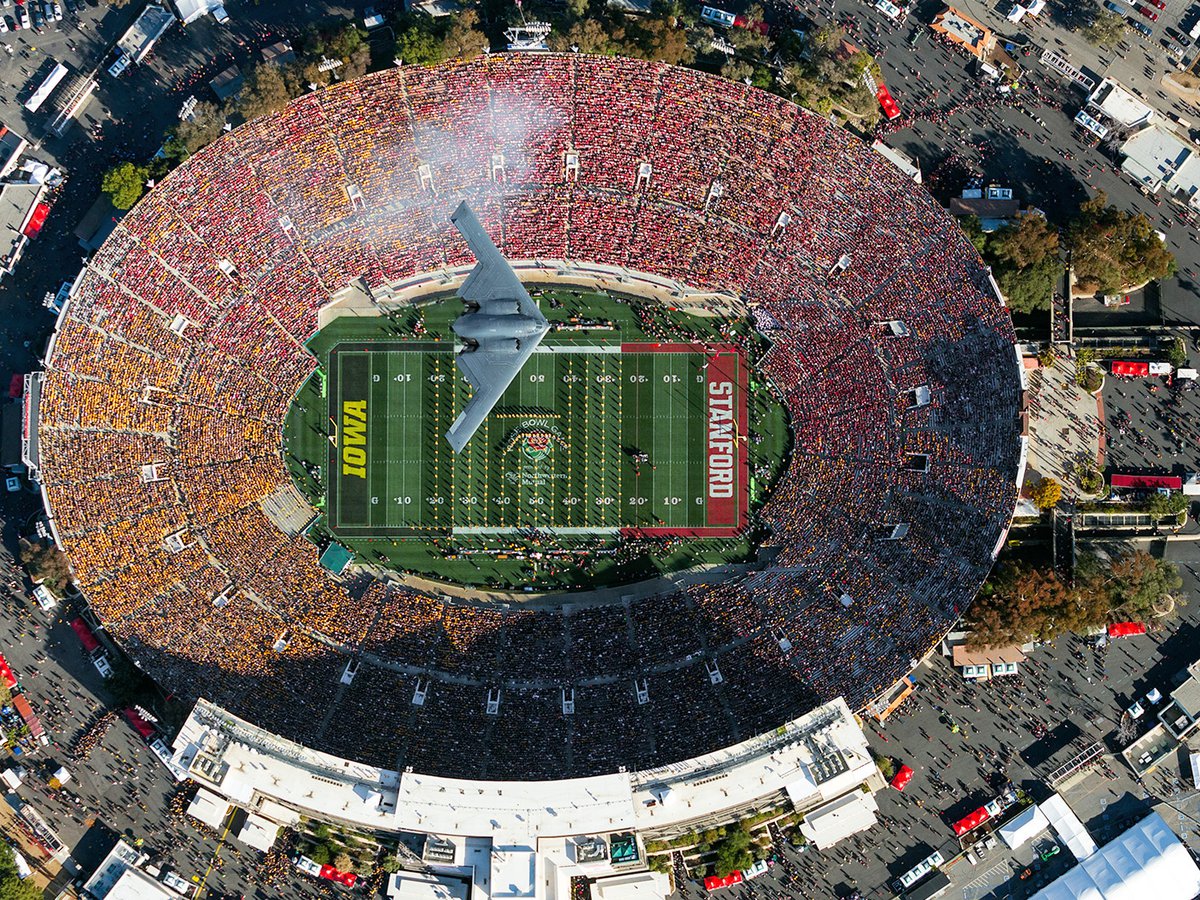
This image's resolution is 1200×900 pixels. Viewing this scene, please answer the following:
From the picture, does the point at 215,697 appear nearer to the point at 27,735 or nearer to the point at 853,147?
the point at 27,735

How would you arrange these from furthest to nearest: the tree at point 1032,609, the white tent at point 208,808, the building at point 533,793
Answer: the tree at point 1032,609, the white tent at point 208,808, the building at point 533,793

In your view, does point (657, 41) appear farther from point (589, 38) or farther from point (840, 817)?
point (840, 817)

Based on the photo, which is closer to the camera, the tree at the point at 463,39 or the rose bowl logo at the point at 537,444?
the tree at the point at 463,39

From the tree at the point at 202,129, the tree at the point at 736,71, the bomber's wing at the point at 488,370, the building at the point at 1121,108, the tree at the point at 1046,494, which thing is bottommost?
the tree at the point at 1046,494

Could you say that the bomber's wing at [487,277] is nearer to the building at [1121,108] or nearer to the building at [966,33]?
the building at [966,33]

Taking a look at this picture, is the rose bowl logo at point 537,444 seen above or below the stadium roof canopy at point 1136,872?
above

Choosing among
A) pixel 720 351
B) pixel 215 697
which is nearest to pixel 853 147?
pixel 720 351

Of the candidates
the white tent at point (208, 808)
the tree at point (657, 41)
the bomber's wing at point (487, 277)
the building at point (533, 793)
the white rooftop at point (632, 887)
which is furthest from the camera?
the tree at point (657, 41)

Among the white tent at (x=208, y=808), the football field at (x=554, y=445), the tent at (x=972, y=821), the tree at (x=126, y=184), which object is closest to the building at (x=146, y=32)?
the tree at (x=126, y=184)
